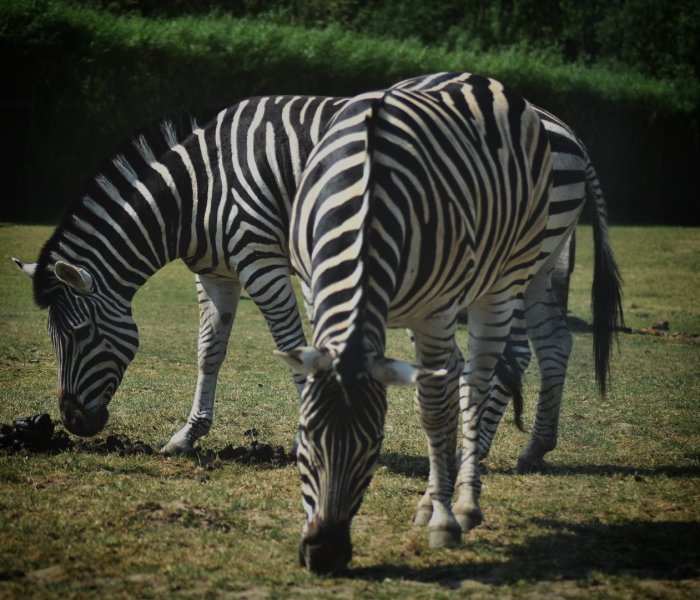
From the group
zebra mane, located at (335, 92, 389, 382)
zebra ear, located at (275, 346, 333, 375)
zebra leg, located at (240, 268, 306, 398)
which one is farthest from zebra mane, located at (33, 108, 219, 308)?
zebra ear, located at (275, 346, 333, 375)

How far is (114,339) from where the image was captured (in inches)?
265

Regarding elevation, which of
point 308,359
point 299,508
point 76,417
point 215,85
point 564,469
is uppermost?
point 215,85

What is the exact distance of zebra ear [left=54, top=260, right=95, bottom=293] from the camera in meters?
6.40

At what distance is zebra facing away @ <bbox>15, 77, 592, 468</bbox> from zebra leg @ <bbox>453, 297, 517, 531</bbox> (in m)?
1.08

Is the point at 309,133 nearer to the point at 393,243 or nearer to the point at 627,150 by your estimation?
the point at 393,243

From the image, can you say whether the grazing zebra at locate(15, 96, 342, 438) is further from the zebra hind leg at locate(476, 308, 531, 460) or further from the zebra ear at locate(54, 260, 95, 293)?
the zebra hind leg at locate(476, 308, 531, 460)

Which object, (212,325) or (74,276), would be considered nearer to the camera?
(74,276)

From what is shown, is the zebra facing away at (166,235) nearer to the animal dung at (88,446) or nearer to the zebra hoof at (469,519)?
the animal dung at (88,446)

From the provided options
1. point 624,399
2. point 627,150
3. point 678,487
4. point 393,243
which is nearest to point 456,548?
point 393,243

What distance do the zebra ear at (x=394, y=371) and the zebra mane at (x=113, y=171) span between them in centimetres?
318

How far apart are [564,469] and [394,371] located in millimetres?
3087

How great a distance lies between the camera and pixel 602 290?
7.44 metres

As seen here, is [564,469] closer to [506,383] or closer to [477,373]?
[506,383]

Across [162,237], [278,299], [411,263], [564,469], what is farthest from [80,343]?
[564,469]
